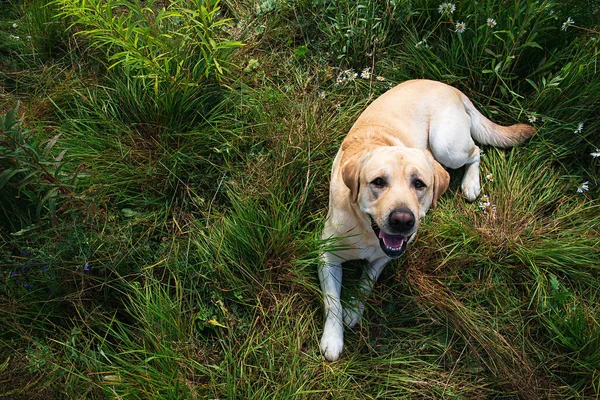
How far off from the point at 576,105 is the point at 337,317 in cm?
248

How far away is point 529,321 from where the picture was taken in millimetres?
3027

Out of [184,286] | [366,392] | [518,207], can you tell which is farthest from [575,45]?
[184,286]

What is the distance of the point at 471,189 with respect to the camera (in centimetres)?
348

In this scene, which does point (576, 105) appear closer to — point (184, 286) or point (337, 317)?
point (337, 317)

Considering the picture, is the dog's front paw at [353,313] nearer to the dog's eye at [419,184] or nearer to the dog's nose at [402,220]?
the dog's nose at [402,220]

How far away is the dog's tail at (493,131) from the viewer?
3.49m

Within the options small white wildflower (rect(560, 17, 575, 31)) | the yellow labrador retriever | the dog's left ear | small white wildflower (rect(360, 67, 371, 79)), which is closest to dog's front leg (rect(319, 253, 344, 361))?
the yellow labrador retriever

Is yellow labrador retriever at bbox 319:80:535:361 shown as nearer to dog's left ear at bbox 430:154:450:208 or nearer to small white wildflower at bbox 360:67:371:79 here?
dog's left ear at bbox 430:154:450:208

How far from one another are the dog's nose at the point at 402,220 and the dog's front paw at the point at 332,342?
861 mm

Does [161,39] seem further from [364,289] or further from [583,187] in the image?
[583,187]

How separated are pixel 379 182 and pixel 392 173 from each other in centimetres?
9

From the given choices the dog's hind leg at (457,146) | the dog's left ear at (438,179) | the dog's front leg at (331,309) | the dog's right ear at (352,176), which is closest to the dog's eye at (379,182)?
the dog's right ear at (352,176)

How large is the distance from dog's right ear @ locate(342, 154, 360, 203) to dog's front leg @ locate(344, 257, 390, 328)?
1.94ft

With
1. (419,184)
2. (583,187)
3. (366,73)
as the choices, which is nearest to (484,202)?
(583,187)
